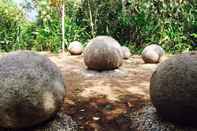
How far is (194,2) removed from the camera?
19516mm

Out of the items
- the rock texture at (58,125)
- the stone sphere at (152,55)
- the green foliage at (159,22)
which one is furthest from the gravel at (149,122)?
the green foliage at (159,22)

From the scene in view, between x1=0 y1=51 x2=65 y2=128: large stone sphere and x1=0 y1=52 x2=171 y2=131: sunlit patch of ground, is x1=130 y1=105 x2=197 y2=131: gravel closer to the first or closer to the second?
x1=0 y1=52 x2=171 y2=131: sunlit patch of ground

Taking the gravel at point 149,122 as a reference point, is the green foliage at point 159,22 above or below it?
above

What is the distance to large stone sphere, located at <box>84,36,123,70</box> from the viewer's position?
1223cm

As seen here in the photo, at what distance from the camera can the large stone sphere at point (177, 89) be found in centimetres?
656

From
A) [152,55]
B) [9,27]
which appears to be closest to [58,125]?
[152,55]

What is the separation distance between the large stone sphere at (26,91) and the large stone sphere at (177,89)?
6.28ft

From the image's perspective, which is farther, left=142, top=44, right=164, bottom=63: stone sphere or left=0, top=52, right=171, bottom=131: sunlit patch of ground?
left=142, top=44, right=164, bottom=63: stone sphere

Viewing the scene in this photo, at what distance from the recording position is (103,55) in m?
12.2

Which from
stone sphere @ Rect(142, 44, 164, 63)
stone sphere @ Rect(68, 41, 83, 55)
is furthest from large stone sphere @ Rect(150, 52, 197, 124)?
stone sphere @ Rect(68, 41, 83, 55)

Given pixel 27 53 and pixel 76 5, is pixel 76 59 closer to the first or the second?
pixel 76 5

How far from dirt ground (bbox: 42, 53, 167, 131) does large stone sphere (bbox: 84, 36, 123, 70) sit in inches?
11.3

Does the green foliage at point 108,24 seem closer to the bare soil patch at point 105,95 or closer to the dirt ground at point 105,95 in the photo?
the bare soil patch at point 105,95

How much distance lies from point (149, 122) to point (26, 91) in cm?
259
